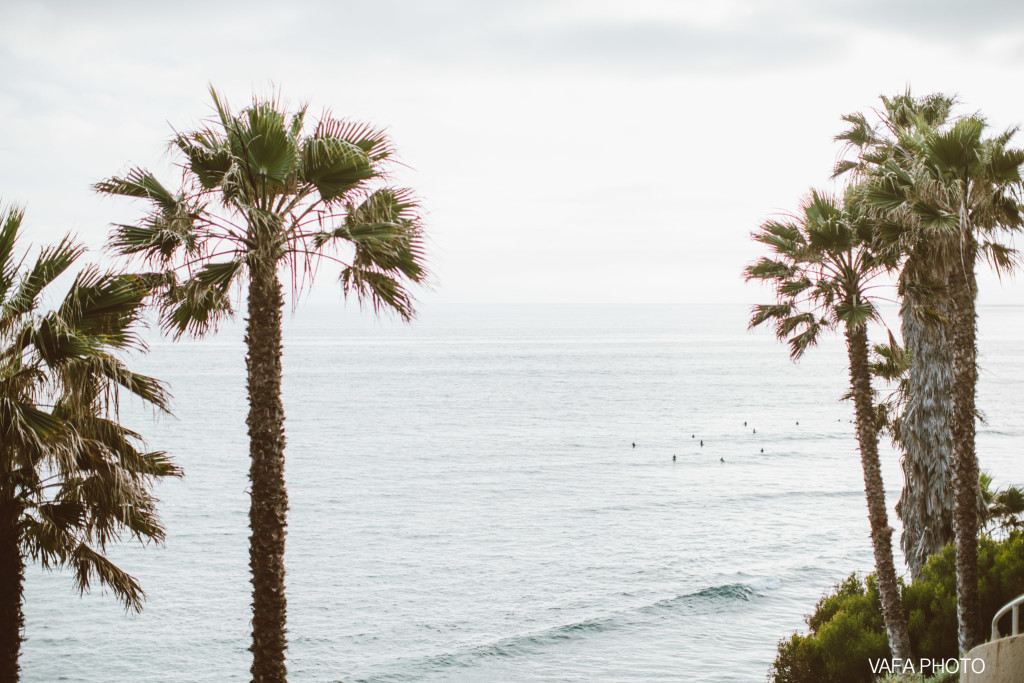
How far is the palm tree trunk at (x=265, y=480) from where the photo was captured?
9.63 metres

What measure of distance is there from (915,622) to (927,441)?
5087 mm

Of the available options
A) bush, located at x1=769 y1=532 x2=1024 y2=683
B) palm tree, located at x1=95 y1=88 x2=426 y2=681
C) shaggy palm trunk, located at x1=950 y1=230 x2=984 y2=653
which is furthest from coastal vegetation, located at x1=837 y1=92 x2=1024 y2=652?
palm tree, located at x1=95 y1=88 x2=426 y2=681

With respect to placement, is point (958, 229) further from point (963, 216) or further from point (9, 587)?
point (9, 587)

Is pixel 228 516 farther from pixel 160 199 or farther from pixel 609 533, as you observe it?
pixel 160 199

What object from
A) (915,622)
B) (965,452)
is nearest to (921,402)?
(915,622)

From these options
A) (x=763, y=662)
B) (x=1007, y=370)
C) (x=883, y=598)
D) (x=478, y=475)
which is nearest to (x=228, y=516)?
(x=478, y=475)

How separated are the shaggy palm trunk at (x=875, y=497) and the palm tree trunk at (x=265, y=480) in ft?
37.6

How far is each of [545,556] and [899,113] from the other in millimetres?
28344

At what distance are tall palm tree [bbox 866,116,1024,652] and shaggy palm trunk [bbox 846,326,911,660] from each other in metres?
1.98

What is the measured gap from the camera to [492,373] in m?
145

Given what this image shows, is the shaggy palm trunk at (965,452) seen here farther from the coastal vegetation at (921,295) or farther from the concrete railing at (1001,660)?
the concrete railing at (1001,660)

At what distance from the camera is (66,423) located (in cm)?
911

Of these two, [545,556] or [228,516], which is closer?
[545,556]

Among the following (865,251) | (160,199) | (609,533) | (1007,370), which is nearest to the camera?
(160,199)
